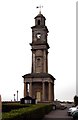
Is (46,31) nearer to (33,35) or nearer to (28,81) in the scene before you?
(33,35)

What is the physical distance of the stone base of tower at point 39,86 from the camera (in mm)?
79900

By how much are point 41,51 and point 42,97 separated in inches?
431

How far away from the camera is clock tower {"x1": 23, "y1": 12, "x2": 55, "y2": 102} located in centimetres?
8019

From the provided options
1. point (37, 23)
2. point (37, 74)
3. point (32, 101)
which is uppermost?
point (37, 23)

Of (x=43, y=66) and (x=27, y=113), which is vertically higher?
(x=43, y=66)

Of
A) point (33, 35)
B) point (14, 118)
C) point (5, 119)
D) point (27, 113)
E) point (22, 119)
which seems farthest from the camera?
point (33, 35)

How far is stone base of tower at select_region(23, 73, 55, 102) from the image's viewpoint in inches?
3146

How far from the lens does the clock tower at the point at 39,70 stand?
263 ft

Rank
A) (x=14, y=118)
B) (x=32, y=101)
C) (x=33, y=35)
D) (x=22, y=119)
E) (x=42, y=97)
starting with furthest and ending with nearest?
(x=33, y=35), (x=42, y=97), (x=32, y=101), (x=22, y=119), (x=14, y=118)

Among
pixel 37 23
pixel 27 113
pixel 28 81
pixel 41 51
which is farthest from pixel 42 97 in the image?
pixel 27 113

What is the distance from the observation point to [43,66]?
273ft

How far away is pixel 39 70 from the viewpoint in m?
82.8

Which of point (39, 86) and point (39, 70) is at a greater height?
point (39, 70)

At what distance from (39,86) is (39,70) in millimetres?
3618
